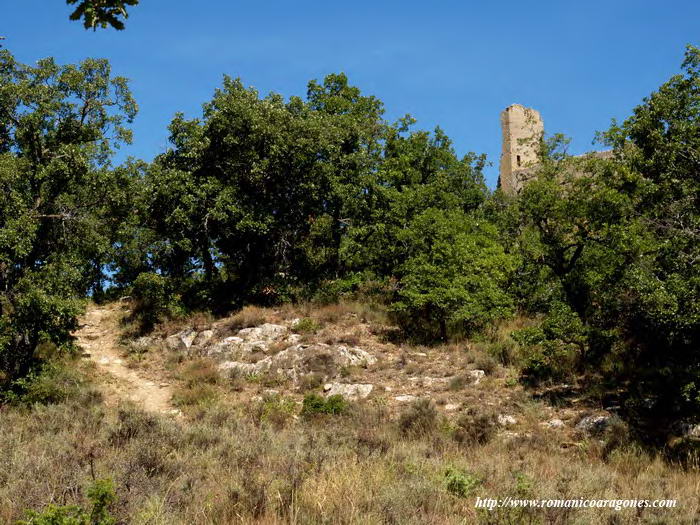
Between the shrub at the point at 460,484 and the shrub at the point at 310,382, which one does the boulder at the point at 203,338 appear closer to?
the shrub at the point at 310,382

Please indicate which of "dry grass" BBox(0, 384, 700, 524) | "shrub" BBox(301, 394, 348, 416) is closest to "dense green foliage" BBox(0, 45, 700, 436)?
"dry grass" BBox(0, 384, 700, 524)

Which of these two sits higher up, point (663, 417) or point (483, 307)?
point (483, 307)

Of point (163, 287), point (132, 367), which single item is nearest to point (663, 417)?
point (132, 367)

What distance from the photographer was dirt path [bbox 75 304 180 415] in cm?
1537

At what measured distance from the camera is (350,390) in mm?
14992

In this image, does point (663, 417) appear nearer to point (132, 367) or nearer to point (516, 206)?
point (516, 206)

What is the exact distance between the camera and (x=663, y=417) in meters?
12.0

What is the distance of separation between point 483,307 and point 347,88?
52.0 ft

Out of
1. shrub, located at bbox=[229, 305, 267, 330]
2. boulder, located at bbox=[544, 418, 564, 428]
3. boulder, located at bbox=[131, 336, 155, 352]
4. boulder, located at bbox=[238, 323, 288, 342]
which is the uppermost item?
shrub, located at bbox=[229, 305, 267, 330]

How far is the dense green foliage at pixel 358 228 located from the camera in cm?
1250

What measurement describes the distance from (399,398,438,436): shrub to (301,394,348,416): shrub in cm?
167

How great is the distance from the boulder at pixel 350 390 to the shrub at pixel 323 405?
58cm

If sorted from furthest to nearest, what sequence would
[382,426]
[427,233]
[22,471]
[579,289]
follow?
[427,233] → [579,289] → [382,426] → [22,471]

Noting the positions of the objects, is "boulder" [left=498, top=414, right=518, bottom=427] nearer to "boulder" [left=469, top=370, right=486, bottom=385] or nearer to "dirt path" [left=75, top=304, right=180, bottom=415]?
"boulder" [left=469, top=370, right=486, bottom=385]
